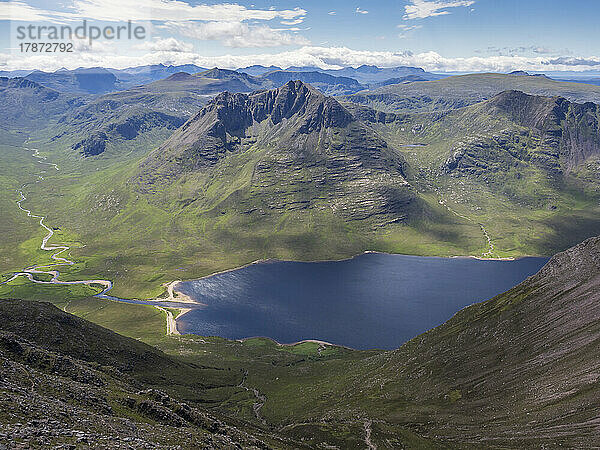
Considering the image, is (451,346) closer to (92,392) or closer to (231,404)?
(231,404)

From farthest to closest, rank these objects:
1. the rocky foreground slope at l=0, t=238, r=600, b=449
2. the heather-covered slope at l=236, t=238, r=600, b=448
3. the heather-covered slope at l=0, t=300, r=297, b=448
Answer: the heather-covered slope at l=236, t=238, r=600, b=448, the rocky foreground slope at l=0, t=238, r=600, b=449, the heather-covered slope at l=0, t=300, r=297, b=448

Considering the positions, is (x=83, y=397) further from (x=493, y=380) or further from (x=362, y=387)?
(x=493, y=380)

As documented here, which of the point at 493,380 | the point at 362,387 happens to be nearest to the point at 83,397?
the point at 362,387

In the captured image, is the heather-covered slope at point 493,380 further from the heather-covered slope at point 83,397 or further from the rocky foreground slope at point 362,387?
the heather-covered slope at point 83,397

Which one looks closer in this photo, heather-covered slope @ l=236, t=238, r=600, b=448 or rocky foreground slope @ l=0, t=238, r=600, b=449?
rocky foreground slope @ l=0, t=238, r=600, b=449

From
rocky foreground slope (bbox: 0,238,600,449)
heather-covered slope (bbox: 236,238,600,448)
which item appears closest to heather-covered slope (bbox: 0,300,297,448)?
rocky foreground slope (bbox: 0,238,600,449)

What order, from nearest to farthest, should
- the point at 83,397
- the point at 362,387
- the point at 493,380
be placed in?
the point at 83,397 < the point at 493,380 < the point at 362,387

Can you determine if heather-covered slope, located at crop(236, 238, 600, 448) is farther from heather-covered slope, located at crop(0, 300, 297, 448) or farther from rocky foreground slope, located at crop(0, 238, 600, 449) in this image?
heather-covered slope, located at crop(0, 300, 297, 448)

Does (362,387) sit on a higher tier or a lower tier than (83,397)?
lower

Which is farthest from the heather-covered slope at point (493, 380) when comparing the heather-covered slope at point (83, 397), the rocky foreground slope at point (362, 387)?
the heather-covered slope at point (83, 397)

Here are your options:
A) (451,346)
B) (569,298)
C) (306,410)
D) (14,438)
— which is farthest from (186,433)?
(569,298)

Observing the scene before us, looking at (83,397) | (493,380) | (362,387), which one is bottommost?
(362,387)
